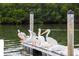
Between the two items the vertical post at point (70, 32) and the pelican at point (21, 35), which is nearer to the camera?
the vertical post at point (70, 32)

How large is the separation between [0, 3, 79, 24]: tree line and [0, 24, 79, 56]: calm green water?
0.23ft

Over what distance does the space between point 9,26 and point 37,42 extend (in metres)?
0.47

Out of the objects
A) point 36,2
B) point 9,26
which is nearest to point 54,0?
point 36,2

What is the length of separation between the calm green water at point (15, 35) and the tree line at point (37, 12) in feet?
0.23

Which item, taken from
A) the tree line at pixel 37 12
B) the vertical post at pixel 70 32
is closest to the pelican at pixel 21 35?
the tree line at pixel 37 12

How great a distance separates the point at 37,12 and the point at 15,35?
44 centimetres

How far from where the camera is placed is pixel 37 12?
24.6ft

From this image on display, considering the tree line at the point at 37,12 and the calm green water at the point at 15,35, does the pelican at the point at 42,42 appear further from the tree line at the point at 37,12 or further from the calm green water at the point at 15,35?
the tree line at the point at 37,12

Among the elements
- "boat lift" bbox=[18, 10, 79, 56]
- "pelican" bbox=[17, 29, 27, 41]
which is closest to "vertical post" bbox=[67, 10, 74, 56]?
"boat lift" bbox=[18, 10, 79, 56]

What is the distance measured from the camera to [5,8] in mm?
7484

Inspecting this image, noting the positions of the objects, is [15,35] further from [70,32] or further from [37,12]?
[70,32]

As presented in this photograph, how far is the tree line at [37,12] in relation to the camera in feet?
24.5

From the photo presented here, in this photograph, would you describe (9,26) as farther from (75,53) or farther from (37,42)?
(75,53)

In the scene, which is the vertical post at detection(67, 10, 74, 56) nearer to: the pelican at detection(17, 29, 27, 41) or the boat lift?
the boat lift
